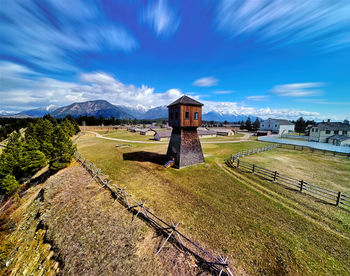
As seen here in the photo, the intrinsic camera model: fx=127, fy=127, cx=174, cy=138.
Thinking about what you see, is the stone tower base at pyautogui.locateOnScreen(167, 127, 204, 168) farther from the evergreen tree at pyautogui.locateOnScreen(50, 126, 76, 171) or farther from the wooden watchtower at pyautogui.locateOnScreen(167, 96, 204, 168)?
the evergreen tree at pyautogui.locateOnScreen(50, 126, 76, 171)

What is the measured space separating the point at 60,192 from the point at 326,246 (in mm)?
24076

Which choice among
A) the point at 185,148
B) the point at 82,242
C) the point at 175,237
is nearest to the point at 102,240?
the point at 82,242

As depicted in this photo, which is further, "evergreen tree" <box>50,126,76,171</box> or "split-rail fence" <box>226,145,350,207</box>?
"evergreen tree" <box>50,126,76,171</box>

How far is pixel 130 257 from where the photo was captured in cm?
746

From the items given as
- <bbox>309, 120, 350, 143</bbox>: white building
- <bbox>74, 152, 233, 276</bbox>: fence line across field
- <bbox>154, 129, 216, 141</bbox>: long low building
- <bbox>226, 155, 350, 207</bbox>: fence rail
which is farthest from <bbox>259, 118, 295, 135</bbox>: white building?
<bbox>74, 152, 233, 276</bbox>: fence line across field

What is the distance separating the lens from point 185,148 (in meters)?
20.5

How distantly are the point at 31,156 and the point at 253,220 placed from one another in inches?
1162

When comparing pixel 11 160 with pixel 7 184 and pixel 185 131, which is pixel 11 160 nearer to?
pixel 7 184

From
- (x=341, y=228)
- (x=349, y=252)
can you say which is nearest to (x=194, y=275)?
(x=349, y=252)

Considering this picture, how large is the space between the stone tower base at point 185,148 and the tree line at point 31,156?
18.3 m

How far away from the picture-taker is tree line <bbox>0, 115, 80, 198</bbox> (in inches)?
692

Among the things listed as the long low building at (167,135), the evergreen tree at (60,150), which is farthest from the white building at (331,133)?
the evergreen tree at (60,150)

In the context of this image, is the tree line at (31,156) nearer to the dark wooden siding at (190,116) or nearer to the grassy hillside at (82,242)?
the grassy hillside at (82,242)

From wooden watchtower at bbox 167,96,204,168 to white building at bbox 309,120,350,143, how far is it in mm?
49571
